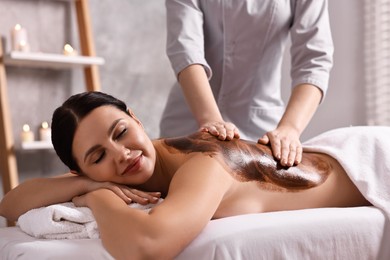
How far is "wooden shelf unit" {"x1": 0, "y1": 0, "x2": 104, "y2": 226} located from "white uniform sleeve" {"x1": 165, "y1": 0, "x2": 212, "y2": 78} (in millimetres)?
1253

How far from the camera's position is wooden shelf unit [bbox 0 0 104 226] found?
316cm

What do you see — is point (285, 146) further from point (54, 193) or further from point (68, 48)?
point (68, 48)

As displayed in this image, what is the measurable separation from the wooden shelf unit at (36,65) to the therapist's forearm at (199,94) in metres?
1.41

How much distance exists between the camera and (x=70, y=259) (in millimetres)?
1196

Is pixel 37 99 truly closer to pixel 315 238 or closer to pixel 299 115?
pixel 299 115

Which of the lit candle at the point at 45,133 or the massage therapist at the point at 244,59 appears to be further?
the lit candle at the point at 45,133

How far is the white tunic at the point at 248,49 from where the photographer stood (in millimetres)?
2156

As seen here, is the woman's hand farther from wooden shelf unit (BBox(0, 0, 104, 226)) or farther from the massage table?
wooden shelf unit (BBox(0, 0, 104, 226))

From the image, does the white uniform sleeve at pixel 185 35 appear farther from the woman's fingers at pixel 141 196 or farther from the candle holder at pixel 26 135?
the candle holder at pixel 26 135

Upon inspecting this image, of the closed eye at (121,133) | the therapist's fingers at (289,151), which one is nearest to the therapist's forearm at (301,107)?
the therapist's fingers at (289,151)

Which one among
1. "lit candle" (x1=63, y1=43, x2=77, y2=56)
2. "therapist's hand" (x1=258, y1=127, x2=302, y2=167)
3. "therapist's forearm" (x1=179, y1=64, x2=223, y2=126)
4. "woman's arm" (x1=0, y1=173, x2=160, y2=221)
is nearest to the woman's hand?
"woman's arm" (x1=0, y1=173, x2=160, y2=221)

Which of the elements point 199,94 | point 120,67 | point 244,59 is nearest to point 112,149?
point 199,94

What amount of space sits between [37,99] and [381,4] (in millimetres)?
2125

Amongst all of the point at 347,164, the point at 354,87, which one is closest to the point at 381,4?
the point at 354,87
